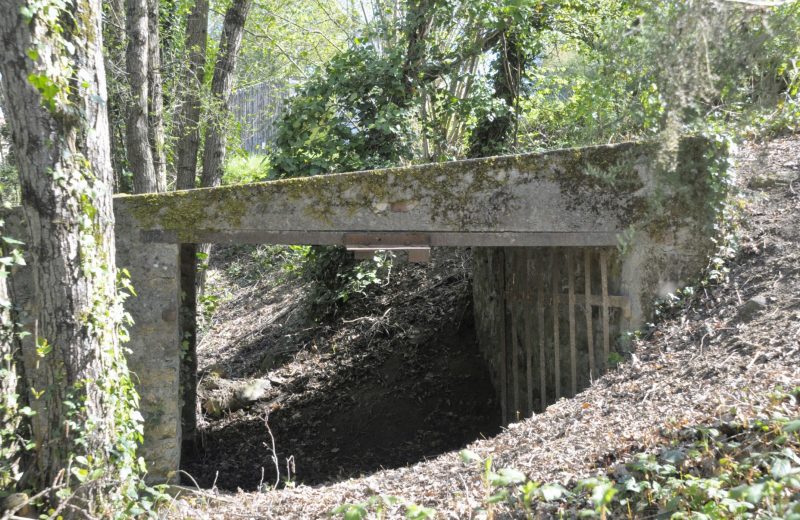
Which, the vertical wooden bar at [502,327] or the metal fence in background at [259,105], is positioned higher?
the metal fence in background at [259,105]

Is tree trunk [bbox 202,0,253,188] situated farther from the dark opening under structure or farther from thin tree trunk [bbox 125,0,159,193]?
the dark opening under structure

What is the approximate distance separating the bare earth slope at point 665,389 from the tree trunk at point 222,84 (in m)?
5.10

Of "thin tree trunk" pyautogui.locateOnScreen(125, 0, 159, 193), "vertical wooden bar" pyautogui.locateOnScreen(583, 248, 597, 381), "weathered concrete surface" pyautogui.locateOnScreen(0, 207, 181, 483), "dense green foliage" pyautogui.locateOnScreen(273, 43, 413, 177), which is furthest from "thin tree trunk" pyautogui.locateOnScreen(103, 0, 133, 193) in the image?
"vertical wooden bar" pyautogui.locateOnScreen(583, 248, 597, 381)

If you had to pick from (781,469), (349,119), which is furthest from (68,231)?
(349,119)

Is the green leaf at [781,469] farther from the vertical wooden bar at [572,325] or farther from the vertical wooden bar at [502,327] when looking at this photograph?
the vertical wooden bar at [502,327]

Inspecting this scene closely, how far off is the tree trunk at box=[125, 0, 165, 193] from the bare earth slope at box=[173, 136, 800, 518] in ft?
13.7

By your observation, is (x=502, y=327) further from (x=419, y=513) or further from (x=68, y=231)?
(x=68, y=231)

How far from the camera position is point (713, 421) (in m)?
3.90

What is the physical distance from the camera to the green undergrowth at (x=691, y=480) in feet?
10.1

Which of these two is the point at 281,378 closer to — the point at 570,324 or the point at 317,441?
the point at 317,441

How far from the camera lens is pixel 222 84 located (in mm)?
9266

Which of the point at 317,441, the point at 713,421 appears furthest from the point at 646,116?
the point at 317,441

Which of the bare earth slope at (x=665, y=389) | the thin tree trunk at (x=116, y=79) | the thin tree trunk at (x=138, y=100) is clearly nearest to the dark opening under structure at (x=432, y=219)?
the bare earth slope at (x=665, y=389)

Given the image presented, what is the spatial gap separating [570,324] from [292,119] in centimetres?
492
